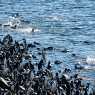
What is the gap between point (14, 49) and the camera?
1083 inches

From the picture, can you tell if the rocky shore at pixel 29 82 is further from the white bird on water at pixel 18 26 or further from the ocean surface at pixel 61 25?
the white bird on water at pixel 18 26

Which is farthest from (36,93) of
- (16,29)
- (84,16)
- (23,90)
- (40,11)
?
(40,11)

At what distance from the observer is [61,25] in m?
44.8

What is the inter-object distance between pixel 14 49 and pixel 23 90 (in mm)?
7461

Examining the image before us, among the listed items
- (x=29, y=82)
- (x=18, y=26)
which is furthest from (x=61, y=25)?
(x=29, y=82)

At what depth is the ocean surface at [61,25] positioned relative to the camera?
33594 mm

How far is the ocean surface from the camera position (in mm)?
33594

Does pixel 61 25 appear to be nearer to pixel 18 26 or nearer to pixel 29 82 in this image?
pixel 18 26

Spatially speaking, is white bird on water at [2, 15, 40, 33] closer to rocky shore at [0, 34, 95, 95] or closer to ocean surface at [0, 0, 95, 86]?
ocean surface at [0, 0, 95, 86]

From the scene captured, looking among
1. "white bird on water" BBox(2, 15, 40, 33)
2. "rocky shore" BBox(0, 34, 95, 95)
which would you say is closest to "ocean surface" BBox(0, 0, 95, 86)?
"white bird on water" BBox(2, 15, 40, 33)

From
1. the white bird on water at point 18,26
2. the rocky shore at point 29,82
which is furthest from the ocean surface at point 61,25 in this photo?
the rocky shore at point 29,82

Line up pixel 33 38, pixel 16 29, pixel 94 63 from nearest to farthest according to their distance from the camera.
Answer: pixel 94 63 < pixel 33 38 < pixel 16 29

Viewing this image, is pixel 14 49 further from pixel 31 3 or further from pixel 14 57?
pixel 31 3

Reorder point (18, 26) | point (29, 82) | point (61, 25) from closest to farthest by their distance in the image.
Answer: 1. point (29, 82)
2. point (18, 26)
3. point (61, 25)
